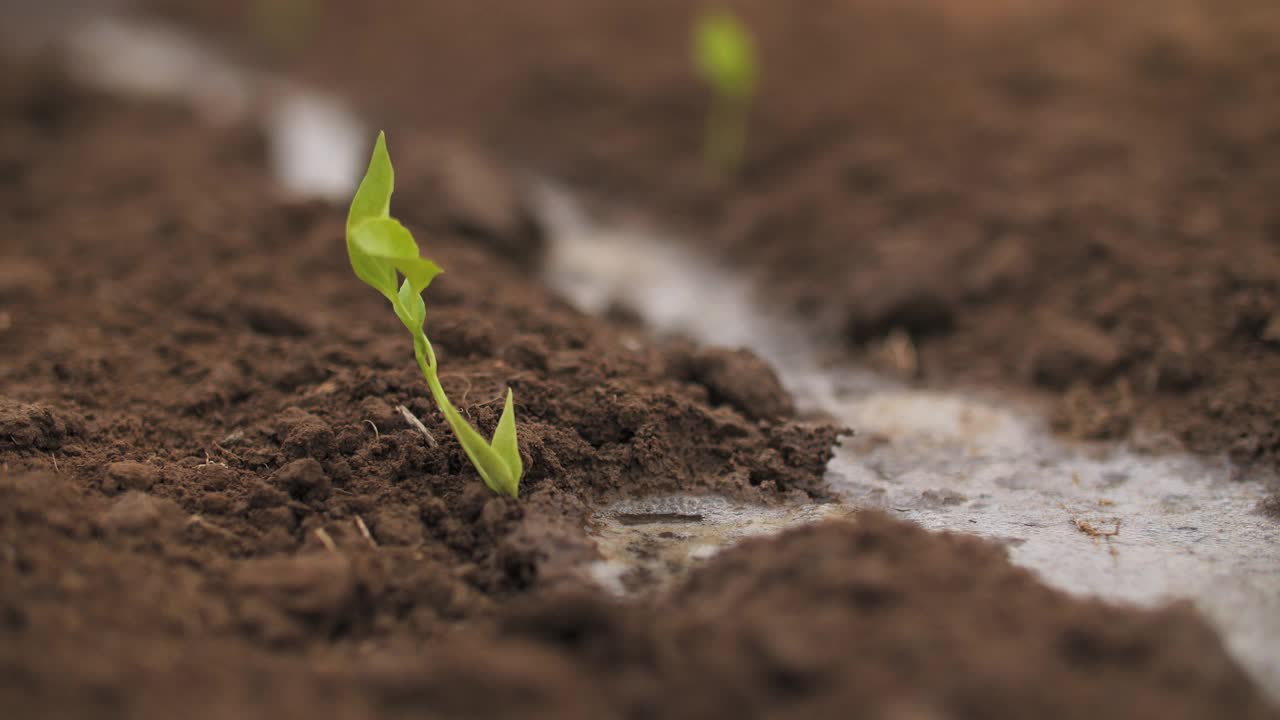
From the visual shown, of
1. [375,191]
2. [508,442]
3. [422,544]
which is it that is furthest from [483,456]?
[375,191]

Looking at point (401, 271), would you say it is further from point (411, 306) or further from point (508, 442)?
point (508, 442)

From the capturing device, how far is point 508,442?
5.33 feet

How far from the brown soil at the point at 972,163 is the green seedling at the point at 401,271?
1.36 meters

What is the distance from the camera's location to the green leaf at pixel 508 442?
161 centimetres

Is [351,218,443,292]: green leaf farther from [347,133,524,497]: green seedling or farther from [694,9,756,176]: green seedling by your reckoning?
[694,9,756,176]: green seedling

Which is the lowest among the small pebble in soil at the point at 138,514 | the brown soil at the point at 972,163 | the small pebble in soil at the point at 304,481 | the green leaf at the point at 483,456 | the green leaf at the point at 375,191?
the small pebble in soil at the point at 138,514

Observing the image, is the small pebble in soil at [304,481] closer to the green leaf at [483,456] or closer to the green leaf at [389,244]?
the green leaf at [483,456]

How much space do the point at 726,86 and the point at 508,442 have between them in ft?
7.77

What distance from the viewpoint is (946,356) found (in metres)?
2.71

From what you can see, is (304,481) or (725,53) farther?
(725,53)

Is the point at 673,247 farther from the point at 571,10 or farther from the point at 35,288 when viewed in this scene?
the point at 571,10

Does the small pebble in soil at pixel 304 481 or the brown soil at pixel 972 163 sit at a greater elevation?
the brown soil at pixel 972 163

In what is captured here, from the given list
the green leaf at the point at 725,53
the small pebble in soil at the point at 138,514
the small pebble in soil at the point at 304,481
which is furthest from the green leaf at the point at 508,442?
the green leaf at the point at 725,53

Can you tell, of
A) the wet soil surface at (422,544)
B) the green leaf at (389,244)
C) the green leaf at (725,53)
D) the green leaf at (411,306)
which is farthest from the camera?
the green leaf at (725,53)
